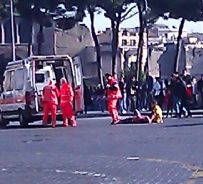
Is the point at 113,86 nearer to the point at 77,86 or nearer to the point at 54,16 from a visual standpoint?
the point at 77,86

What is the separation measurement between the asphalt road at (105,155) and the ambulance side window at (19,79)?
3457 millimetres

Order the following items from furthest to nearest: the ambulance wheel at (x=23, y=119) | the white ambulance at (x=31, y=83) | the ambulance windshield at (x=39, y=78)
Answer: the ambulance wheel at (x=23, y=119)
the ambulance windshield at (x=39, y=78)
the white ambulance at (x=31, y=83)

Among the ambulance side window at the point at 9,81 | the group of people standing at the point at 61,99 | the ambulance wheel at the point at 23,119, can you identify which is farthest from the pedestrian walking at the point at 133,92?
the group of people standing at the point at 61,99

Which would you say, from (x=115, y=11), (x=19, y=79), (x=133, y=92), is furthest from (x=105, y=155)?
(x=115, y=11)

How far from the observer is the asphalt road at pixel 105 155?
51.8 ft

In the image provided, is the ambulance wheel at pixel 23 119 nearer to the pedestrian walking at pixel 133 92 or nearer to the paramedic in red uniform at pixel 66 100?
the paramedic in red uniform at pixel 66 100

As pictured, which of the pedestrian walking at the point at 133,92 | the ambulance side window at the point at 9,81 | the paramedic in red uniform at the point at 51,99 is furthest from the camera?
the pedestrian walking at the point at 133,92

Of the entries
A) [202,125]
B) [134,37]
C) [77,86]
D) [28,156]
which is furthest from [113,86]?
[134,37]

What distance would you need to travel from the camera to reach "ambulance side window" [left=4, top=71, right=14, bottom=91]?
33938 millimetres

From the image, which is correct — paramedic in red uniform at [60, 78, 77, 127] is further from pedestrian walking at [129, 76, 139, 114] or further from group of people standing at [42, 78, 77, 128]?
pedestrian walking at [129, 76, 139, 114]

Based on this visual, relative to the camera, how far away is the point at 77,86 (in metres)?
33.4

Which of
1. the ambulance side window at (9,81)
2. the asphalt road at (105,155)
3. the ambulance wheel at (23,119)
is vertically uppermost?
the ambulance side window at (9,81)

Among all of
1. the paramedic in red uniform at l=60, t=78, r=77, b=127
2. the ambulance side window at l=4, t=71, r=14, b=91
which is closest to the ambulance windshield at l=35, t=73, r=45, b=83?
the ambulance side window at l=4, t=71, r=14, b=91

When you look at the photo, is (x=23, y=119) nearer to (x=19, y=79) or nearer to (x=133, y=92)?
(x=19, y=79)
